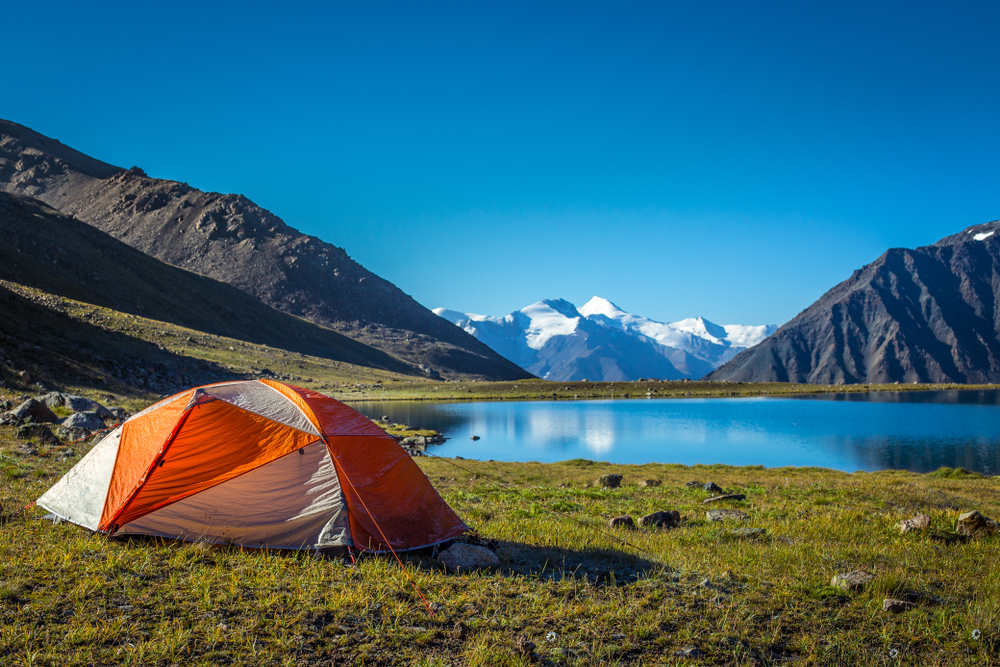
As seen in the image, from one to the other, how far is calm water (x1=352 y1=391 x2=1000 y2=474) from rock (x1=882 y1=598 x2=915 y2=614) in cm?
3179

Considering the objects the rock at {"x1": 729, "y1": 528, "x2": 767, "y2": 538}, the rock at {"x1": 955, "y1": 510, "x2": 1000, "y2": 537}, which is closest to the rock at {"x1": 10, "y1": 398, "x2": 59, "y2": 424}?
the rock at {"x1": 729, "y1": 528, "x2": 767, "y2": 538}

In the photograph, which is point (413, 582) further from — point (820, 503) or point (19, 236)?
point (19, 236)

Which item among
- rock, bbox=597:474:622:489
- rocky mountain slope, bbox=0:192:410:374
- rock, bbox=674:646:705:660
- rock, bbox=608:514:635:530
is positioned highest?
rocky mountain slope, bbox=0:192:410:374

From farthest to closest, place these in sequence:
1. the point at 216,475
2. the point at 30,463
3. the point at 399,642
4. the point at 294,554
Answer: the point at 30,463, the point at 216,475, the point at 294,554, the point at 399,642

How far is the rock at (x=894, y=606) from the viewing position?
7.11 m

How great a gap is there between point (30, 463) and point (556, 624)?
1559cm

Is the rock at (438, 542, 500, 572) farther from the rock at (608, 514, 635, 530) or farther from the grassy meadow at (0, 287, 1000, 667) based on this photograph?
the rock at (608, 514, 635, 530)

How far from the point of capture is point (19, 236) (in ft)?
347

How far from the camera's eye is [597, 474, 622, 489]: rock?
2095 centimetres

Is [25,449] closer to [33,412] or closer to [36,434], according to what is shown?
[36,434]

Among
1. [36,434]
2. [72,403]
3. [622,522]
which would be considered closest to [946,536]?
[622,522]

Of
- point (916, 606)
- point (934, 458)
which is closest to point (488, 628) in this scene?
point (916, 606)

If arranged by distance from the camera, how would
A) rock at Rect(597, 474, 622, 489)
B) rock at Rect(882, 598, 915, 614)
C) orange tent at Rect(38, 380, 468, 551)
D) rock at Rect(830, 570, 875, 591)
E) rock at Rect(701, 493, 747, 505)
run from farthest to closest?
rock at Rect(597, 474, 622, 489) → rock at Rect(701, 493, 747, 505) → orange tent at Rect(38, 380, 468, 551) → rock at Rect(830, 570, 875, 591) → rock at Rect(882, 598, 915, 614)

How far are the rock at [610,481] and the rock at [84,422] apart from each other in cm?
1973
